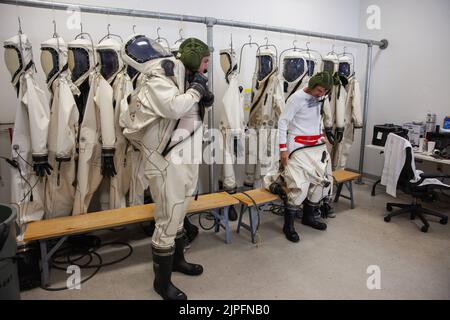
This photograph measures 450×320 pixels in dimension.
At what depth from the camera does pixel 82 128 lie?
8.25 feet

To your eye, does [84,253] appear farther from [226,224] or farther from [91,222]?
[226,224]

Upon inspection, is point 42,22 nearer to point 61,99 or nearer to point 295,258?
point 61,99

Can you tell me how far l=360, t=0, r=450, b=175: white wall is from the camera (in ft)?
12.9

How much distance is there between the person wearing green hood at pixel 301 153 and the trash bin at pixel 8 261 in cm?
200

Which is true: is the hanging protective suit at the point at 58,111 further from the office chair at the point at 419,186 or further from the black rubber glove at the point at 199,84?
the office chair at the point at 419,186

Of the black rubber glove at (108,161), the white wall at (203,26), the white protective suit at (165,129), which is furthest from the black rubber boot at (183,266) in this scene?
the white wall at (203,26)

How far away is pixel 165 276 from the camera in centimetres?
202

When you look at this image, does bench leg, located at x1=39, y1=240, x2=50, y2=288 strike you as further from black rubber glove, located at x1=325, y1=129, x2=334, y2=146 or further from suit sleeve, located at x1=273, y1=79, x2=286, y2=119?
black rubber glove, located at x1=325, y1=129, x2=334, y2=146

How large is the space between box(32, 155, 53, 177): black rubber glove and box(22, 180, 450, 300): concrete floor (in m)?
0.76

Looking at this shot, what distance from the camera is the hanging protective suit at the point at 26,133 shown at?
7.34 feet

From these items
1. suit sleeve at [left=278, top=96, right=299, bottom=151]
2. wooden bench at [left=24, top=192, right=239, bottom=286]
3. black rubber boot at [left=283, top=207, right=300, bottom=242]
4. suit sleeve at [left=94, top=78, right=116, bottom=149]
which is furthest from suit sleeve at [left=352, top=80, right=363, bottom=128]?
suit sleeve at [left=94, top=78, right=116, bottom=149]
